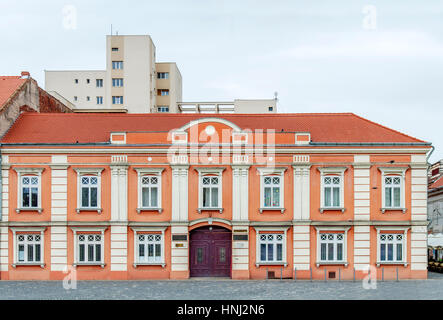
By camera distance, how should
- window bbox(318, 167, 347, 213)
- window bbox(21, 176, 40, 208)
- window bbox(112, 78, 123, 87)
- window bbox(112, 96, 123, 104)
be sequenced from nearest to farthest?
window bbox(318, 167, 347, 213)
window bbox(21, 176, 40, 208)
window bbox(112, 96, 123, 104)
window bbox(112, 78, 123, 87)

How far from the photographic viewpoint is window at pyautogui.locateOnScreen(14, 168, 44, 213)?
1141 inches

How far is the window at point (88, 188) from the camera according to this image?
95.3 ft

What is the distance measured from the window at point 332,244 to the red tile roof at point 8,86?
19057 mm

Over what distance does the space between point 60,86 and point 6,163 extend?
2117 inches

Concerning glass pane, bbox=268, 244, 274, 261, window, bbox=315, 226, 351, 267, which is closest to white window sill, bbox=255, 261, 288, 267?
glass pane, bbox=268, 244, 274, 261

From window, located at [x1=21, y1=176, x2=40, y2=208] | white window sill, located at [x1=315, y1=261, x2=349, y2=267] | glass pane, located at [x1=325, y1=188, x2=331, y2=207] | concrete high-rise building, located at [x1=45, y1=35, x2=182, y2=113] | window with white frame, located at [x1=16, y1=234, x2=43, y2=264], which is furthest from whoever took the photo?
concrete high-rise building, located at [x1=45, y1=35, x2=182, y2=113]

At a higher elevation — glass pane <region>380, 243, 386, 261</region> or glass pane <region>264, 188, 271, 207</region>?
glass pane <region>264, 188, 271, 207</region>

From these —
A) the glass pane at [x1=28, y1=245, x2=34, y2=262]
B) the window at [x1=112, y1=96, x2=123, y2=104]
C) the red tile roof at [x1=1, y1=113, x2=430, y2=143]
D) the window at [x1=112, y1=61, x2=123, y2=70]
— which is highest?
the window at [x1=112, y1=61, x2=123, y2=70]

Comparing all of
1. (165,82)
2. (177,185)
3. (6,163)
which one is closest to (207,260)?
(177,185)

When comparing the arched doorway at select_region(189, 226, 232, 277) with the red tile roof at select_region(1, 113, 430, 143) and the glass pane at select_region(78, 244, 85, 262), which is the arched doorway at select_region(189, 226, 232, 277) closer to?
the glass pane at select_region(78, 244, 85, 262)

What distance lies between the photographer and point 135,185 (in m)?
29.2

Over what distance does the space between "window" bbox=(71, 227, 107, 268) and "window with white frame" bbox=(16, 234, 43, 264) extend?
195 cm

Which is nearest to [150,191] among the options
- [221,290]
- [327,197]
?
[221,290]

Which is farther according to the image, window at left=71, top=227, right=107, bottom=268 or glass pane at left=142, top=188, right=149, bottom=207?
glass pane at left=142, top=188, right=149, bottom=207
